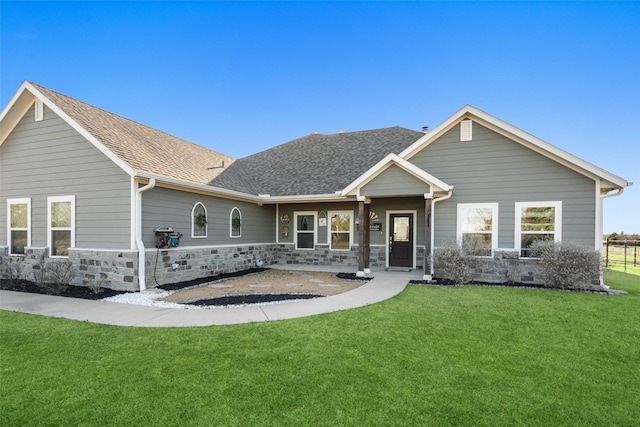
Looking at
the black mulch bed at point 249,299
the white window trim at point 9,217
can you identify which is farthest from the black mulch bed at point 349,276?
the white window trim at point 9,217

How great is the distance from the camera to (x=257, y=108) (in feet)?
64.0

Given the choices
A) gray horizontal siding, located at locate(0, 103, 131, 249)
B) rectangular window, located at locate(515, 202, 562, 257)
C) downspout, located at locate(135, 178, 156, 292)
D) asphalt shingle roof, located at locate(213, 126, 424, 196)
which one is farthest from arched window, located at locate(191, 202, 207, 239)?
rectangular window, located at locate(515, 202, 562, 257)

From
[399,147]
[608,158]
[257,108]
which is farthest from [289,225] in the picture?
[608,158]

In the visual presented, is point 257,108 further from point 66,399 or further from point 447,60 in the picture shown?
point 66,399

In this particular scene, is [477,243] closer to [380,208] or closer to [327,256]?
[380,208]

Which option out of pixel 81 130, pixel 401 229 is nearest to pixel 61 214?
pixel 81 130

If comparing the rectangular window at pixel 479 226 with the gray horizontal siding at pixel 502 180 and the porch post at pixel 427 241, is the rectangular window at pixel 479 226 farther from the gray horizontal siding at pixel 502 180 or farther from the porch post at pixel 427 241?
the porch post at pixel 427 241

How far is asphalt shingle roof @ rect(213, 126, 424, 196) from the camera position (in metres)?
12.6

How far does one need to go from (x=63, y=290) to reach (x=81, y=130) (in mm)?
4136

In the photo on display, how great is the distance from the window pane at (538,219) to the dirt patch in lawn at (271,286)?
507 cm

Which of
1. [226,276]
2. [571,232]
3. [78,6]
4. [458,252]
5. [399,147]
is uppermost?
[78,6]

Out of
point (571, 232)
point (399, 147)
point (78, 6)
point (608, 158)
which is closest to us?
point (571, 232)

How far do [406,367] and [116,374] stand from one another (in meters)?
3.21

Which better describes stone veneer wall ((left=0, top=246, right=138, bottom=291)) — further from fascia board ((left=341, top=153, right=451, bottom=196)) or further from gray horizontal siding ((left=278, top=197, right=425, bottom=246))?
gray horizontal siding ((left=278, top=197, right=425, bottom=246))
